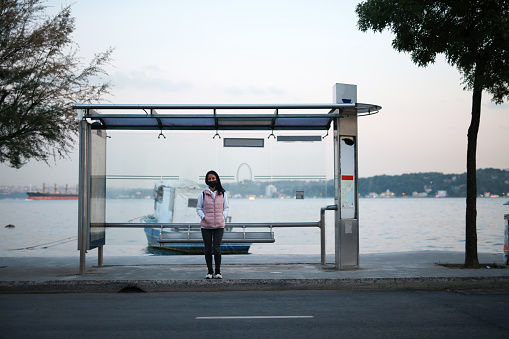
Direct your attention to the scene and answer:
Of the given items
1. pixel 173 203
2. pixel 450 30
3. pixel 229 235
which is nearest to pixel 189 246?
pixel 173 203

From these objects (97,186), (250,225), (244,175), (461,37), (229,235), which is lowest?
(229,235)

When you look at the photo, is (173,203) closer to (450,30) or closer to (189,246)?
(189,246)

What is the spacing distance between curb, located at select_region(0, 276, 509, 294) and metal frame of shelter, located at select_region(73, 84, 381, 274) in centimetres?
113

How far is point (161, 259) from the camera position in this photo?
1563 centimetres

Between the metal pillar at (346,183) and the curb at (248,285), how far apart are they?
156 centimetres

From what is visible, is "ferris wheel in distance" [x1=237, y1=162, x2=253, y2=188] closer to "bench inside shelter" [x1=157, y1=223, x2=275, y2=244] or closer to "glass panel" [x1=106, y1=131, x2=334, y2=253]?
"glass panel" [x1=106, y1=131, x2=334, y2=253]

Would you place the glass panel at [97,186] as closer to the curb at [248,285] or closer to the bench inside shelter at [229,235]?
the bench inside shelter at [229,235]

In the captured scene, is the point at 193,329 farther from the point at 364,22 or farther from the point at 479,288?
the point at 364,22

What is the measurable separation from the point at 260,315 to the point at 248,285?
2.63 metres

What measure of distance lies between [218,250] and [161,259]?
4559 millimetres

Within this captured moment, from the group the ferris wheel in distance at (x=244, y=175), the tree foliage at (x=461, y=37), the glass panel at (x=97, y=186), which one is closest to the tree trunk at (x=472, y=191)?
the tree foliage at (x=461, y=37)

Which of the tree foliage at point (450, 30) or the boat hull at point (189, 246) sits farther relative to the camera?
the boat hull at point (189, 246)

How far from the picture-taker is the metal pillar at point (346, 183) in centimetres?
1256

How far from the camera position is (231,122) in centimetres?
1341
